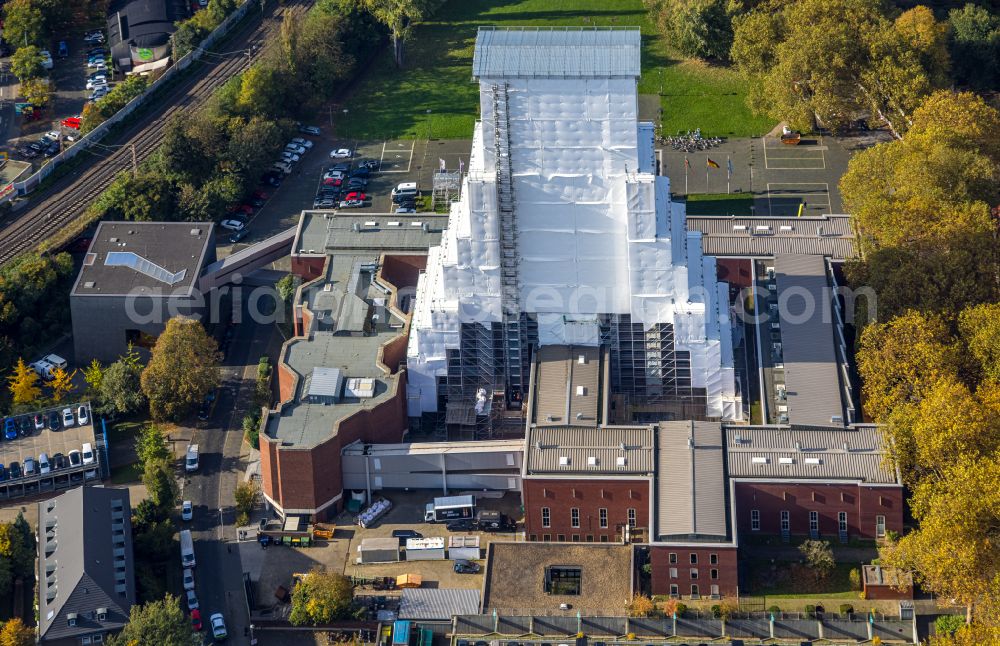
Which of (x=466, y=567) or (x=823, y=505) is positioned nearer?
(x=823, y=505)

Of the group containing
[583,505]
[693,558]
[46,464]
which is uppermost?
[46,464]

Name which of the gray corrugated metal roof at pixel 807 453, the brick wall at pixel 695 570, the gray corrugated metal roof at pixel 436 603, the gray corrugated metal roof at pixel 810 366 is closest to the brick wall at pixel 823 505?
the gray corrugated metal roof at pixel 807 453

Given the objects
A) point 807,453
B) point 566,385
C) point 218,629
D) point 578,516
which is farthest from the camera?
point 566,385

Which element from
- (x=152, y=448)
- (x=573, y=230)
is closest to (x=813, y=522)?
(x=573, y=230)

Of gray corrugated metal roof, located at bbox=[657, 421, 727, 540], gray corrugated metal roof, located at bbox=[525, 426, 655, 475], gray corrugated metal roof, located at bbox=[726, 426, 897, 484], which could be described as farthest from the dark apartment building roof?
gray corrugated metal roof, located at bbox=[726, 426, 897, 484]

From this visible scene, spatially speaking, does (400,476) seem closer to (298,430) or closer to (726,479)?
(298,430)

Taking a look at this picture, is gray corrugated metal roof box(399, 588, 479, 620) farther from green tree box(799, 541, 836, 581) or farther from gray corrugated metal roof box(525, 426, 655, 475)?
green tree box(799, 541, 836, 581)

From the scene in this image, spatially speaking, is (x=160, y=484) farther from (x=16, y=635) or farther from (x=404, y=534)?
(x=404, y=534)

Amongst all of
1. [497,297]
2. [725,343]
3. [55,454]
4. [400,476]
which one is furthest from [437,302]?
[55,454]
